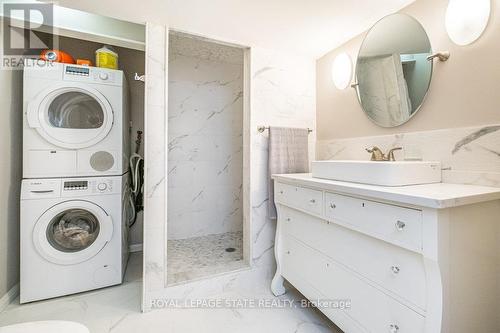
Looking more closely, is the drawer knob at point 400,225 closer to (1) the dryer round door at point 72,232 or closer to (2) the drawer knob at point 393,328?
(2) the drawer knob at point 393,328

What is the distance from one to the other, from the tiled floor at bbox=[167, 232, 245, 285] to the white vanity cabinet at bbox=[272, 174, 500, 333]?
0.91 metres

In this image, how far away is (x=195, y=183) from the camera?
2857mm

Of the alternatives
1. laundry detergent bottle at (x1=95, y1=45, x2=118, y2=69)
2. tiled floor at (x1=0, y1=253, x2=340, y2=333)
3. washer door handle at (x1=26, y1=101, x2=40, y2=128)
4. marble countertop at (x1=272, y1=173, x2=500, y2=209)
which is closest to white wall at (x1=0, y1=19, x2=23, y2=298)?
washer door handle at (x1=26, y1=101, x2=40, y2=128)

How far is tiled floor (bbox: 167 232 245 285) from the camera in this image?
1875mm

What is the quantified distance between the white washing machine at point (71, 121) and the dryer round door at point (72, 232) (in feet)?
0.92

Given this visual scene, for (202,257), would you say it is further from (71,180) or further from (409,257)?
(409,257)

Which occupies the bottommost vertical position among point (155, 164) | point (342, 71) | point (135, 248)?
point (135, 248)

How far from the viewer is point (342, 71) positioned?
1.89m

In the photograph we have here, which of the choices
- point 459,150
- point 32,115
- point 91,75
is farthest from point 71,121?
point 459,150

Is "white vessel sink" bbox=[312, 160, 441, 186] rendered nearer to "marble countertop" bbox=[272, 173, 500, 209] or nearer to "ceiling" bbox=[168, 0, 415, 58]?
"marble countertop" bbox=[272, 173, 500, 209]

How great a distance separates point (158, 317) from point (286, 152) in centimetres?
151

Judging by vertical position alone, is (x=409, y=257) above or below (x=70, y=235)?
above

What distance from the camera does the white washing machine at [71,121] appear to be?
1.66 metres

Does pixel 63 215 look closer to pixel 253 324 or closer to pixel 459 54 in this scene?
pixel 253 324
